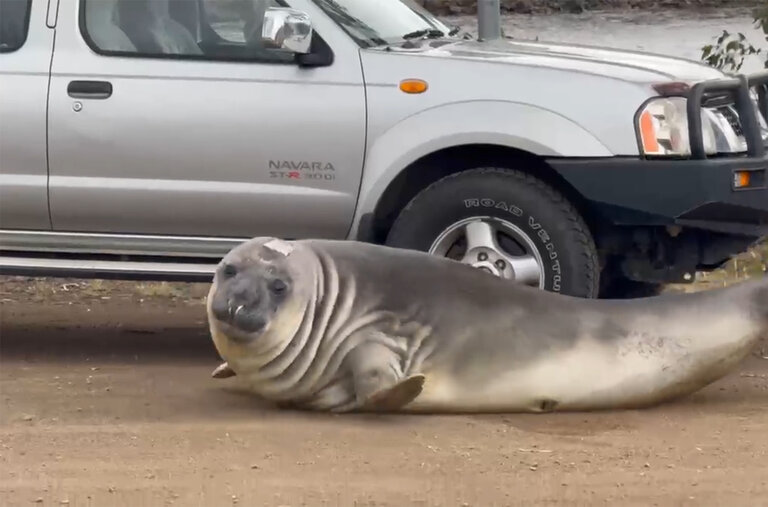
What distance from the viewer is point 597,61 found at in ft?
22.1

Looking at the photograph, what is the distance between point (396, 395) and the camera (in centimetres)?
571

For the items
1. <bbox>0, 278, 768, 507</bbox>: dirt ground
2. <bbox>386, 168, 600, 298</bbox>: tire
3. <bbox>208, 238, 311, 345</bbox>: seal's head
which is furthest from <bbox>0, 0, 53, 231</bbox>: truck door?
<bbox>386, 168, 600, 298</bbox>: tire

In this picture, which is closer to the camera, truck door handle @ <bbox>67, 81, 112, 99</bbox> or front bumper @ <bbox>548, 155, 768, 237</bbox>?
front bumper @ <bbox>548, 155, 768, 237</bbox>

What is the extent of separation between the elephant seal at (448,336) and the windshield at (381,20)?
4.01ft

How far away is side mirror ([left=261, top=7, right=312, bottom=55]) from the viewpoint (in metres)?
6.44

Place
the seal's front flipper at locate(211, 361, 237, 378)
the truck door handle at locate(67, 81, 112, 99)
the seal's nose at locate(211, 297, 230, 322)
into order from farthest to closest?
the truck door handle at locate(67, 81, 112, 99) → the seal's front flipper at locate(211, 361, 237, 378) → the seal's nose at locate(211, 297, 230, 322)

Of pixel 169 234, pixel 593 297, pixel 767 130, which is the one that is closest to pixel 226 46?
pixel 169 234

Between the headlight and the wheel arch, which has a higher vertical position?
the headlight

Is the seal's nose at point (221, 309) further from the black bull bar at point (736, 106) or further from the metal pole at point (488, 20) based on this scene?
the metal pole at point (488, 20)

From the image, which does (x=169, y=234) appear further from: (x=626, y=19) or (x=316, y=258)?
(x=626, y=19)

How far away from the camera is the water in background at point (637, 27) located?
63.1 feet

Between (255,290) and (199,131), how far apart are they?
1113mm

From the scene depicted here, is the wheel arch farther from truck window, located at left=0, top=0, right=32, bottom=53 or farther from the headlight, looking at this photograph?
truck window, located at left=0, top=0, right=32, bottom=53

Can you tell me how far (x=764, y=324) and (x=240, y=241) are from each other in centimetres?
219
